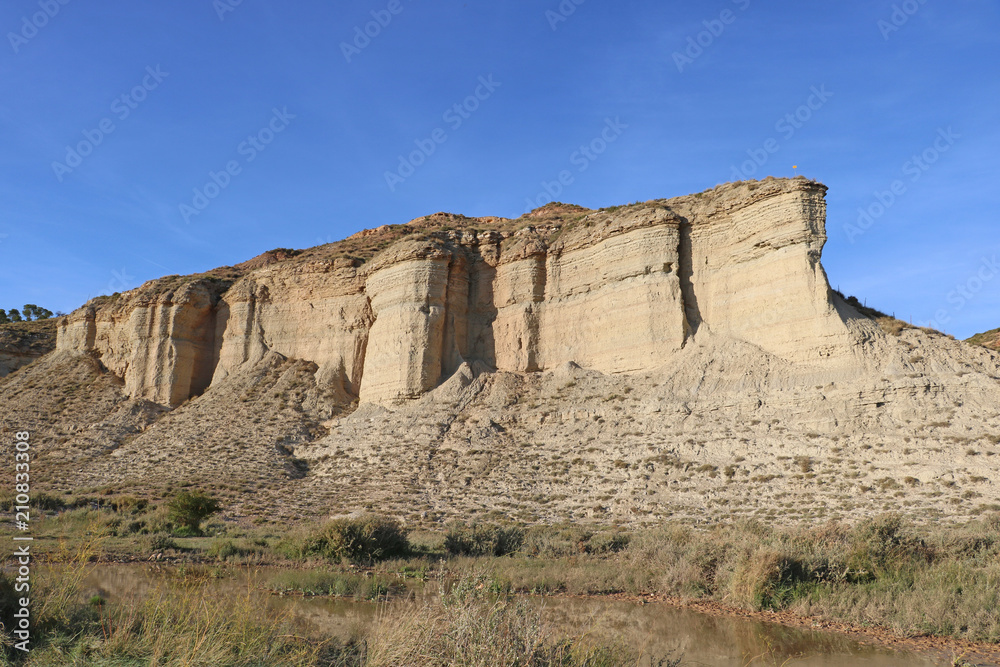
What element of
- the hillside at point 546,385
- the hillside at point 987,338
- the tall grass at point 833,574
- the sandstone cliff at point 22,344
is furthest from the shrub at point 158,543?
the hillside at point 987,338

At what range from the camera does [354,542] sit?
1429cm

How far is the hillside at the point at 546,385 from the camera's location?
1950 cm

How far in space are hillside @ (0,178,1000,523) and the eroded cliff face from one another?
102 mm

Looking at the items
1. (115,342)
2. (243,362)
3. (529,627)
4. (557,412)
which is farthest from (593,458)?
(115,342)

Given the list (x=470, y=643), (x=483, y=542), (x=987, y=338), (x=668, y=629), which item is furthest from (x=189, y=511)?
(x=987, y=338)

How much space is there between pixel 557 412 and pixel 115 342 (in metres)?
29.6

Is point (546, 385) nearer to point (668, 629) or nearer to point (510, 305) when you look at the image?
point (510, 305)

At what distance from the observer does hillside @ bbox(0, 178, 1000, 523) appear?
1950 centimetres

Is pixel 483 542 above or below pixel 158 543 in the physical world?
above

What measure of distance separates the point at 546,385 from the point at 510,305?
5.04m

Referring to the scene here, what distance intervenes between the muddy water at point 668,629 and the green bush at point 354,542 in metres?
3.00

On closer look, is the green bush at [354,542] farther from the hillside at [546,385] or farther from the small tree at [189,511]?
the small tree at [189,511]

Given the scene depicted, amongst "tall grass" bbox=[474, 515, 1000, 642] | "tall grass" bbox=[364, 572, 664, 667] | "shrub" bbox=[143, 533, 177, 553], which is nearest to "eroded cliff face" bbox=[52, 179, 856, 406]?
"tall grass" bbox=[474, 515, 1000, 642]

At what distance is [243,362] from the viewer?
120 feet
